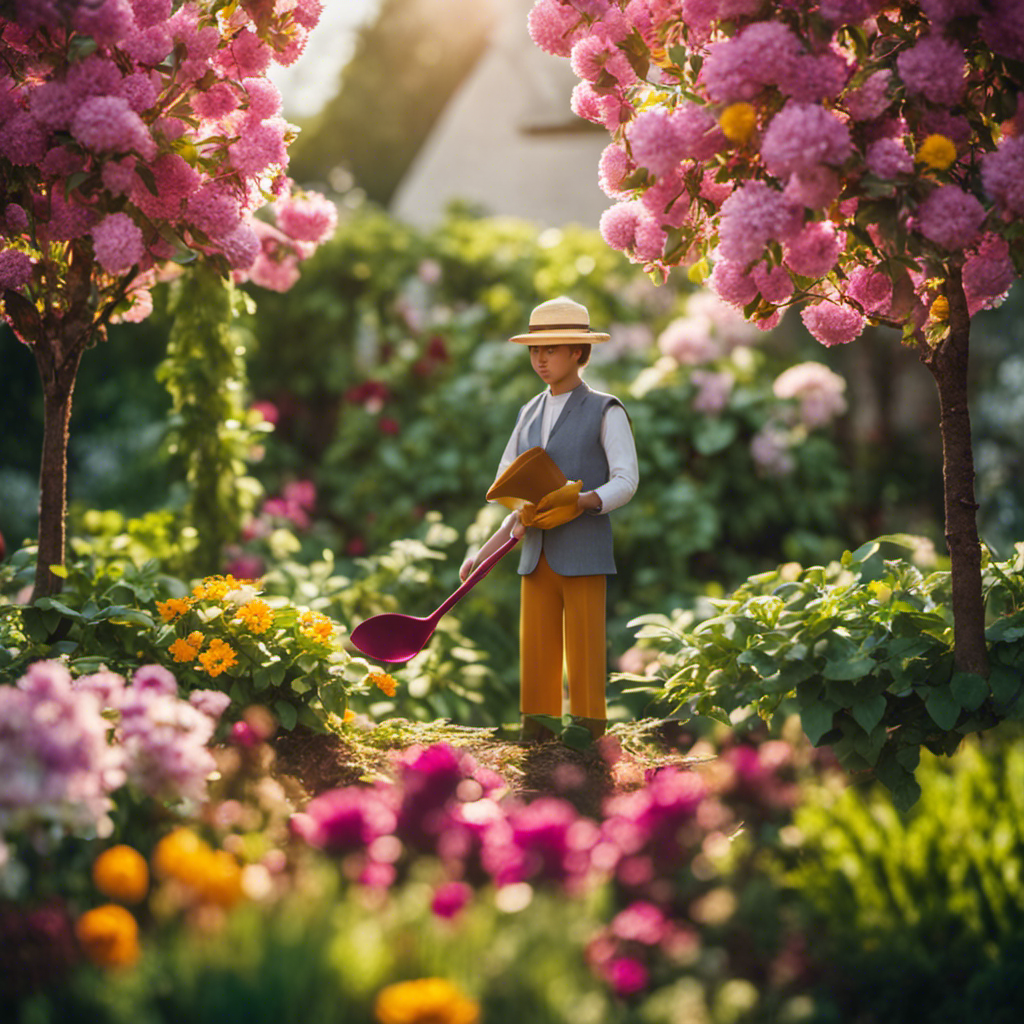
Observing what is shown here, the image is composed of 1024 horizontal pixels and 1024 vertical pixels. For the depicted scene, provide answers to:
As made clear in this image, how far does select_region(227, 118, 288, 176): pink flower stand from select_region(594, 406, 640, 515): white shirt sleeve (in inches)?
47.3

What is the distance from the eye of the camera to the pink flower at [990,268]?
7.75 feet

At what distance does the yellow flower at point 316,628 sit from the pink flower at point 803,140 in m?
1.68

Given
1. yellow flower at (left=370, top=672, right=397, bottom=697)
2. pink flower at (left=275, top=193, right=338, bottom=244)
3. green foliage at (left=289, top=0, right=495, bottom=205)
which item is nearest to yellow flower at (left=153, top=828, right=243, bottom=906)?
yellow flower at (left=370, top=672, right=397, bottom=697)

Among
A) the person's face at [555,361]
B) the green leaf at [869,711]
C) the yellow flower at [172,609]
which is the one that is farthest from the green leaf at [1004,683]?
the yellow flower at [172,609]

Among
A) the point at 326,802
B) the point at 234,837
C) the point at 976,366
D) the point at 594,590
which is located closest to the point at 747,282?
the point at 594,590

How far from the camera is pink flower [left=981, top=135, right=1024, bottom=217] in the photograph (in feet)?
7.02

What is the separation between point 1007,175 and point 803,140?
483 mm

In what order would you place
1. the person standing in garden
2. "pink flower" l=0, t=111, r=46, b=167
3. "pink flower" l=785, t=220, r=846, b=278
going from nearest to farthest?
"pink flower" l=785, t=220, r=846, b=278 < "pink flower" l=0, t=111, r=46, b=167 < the person standing in garden

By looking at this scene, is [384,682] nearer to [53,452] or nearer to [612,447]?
[612,447]

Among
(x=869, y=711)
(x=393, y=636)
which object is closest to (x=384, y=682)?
(x=393, y=636)

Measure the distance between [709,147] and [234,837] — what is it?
1831 mm

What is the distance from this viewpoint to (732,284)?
2396mm

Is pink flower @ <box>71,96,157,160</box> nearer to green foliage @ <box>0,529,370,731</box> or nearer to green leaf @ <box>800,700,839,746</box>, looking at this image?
green foliage @ <box>0,529,370,731</box>

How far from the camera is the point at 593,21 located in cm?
259
